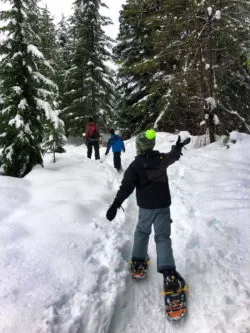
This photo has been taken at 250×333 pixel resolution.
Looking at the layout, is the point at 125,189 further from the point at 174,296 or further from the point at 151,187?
the point at 174,296

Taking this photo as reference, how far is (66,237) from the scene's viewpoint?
4.71m

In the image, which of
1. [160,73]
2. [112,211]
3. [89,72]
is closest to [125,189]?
[112,211]

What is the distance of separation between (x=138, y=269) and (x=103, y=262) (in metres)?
0.57

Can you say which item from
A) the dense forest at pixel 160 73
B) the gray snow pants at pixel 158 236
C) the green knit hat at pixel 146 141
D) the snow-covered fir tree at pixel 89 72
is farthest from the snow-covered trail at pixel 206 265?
the snow-covered fir tree at pixel 89 72

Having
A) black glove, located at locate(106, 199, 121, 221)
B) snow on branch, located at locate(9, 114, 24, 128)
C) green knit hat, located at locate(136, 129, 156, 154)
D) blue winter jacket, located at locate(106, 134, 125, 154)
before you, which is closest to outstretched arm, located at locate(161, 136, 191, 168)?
green knit hat, located at locate(136, 129, 156, 154)

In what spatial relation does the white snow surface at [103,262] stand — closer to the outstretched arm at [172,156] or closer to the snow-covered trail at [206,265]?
the snow-covered trail at [206,265]

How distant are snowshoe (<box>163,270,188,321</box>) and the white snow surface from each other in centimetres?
12

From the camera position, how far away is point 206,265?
4.46 meters

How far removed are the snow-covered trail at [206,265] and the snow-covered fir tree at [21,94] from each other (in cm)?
417

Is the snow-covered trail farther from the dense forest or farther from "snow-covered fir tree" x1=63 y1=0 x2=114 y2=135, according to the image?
"snow-covered fir tree" x1=63 y1=0 x2=114 y2=135

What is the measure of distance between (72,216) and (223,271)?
296cm

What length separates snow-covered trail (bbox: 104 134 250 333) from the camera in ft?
11.3

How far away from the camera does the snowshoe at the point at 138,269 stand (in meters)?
4.23

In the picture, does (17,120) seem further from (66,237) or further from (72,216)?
(66,237)
